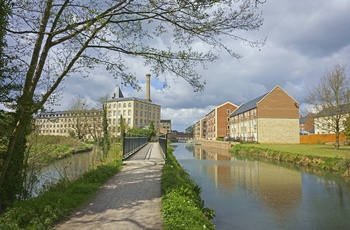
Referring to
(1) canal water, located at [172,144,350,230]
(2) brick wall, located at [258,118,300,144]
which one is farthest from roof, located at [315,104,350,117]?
(2) brick wall, located at [258,118,300,144]

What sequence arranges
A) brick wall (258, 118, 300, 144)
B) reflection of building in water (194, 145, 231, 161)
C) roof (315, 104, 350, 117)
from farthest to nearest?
brick wall (258, 118, 300, 144) → reflection of building in water (194, 145, 231, 161) → roof (315, 104, 350, 117)

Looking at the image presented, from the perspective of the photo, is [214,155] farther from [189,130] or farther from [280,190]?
[189,130]

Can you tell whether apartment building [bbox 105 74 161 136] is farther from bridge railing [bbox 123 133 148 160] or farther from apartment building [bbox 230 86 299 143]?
bridge railing [bbox 123 133 148 160]

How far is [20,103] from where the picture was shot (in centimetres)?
661

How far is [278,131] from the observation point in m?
51.2

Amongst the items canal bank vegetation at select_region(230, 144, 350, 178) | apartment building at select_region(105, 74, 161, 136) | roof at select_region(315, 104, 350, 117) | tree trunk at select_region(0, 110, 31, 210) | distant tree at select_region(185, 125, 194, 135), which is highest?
apartment building at select_region(105, 74, 161, 136)

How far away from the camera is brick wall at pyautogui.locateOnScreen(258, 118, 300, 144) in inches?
2004

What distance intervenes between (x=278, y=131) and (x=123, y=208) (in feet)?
161

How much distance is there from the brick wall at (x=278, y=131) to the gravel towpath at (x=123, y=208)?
144 ft

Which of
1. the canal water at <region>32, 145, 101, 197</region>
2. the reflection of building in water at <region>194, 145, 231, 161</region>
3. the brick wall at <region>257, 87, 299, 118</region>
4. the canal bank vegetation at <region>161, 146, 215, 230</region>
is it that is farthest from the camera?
the brick wall at <region>257, 87, 299, 118</region>

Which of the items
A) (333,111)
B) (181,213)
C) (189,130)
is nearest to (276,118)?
(333,111)

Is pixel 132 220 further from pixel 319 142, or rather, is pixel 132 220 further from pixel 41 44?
pixel 319 142

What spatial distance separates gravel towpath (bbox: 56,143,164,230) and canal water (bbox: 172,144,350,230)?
8.26 ft

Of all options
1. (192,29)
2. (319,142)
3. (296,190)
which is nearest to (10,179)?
(192,29)
